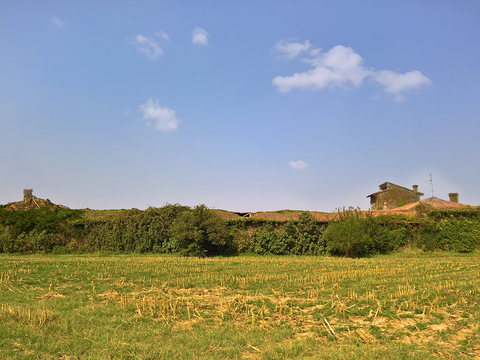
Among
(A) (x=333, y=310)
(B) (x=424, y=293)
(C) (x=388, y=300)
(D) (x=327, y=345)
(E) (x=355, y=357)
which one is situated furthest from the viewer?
(B) (x=424, y=293)

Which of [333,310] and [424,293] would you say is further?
[424,293]

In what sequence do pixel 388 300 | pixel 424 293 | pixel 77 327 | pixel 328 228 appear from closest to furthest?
pixel 77 327
pixel 388 300
pixel 424 293
pixel 328 228

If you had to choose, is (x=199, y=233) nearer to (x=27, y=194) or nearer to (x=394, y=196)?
(x=27, y=194)

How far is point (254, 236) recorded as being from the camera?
34500mm

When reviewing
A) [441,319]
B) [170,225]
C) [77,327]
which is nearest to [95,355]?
[77,327]

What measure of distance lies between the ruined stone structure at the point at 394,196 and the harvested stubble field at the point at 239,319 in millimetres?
40239

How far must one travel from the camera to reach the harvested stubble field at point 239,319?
7.33 m

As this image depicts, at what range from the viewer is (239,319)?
9391 mm

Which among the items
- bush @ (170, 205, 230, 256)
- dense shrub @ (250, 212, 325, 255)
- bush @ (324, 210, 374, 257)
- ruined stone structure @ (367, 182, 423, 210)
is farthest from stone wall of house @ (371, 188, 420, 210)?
bush @ (170, 205, 230, 256)

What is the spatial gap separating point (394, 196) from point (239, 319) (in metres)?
49.6

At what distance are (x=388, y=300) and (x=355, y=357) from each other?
4.74 metres

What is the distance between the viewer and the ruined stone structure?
52.3 meters

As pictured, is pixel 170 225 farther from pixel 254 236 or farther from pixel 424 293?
pixel 424 293

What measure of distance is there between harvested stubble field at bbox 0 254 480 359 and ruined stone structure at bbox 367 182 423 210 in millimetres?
40239
